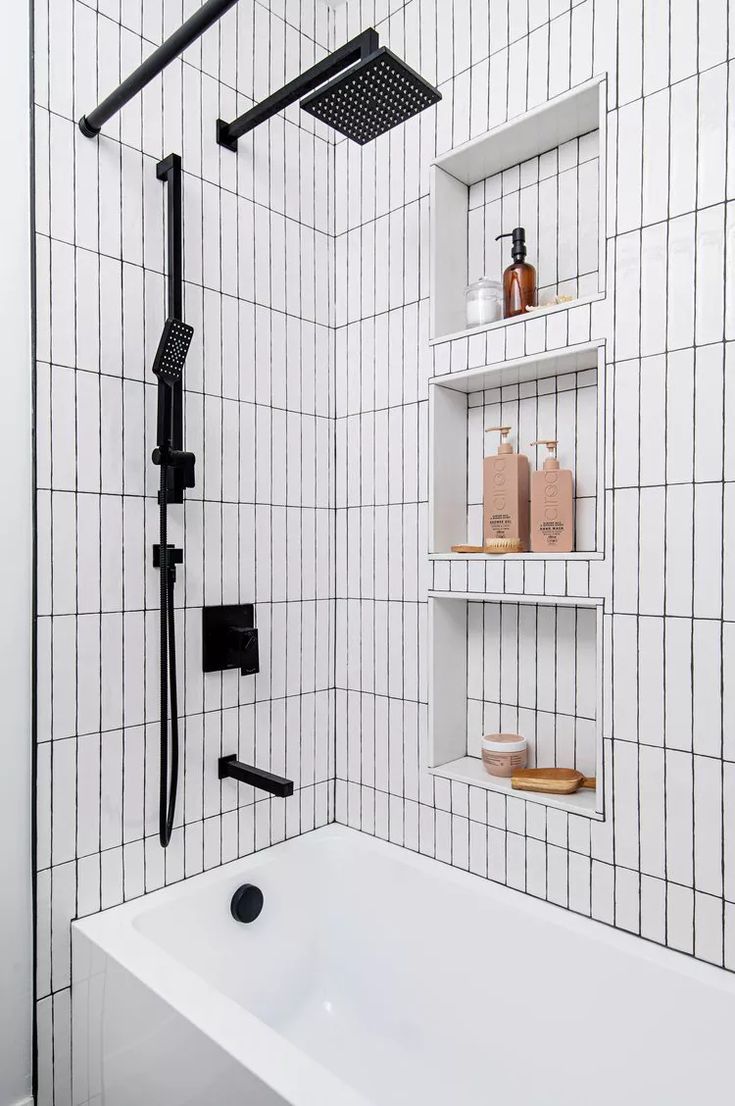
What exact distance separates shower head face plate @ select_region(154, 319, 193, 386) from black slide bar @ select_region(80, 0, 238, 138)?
393mm

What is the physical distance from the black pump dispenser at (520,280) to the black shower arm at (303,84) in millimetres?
485

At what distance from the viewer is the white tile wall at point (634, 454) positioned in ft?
4.22

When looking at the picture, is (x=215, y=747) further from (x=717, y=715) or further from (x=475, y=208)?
(x=475, y=208)

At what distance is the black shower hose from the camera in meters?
1.45

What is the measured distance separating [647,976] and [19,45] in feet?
6.70

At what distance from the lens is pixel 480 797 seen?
165 cm

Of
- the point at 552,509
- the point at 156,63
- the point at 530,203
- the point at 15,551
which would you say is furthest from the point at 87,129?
the point at 552,509

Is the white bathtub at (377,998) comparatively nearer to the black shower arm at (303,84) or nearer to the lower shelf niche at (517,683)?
the lower shelf niche at (517,683)

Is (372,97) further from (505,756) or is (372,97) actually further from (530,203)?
(505,756)

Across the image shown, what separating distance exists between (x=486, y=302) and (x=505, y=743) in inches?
38.9

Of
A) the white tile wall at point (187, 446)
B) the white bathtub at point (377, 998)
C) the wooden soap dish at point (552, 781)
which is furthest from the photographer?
the wooden soap dish at point (552, 781)

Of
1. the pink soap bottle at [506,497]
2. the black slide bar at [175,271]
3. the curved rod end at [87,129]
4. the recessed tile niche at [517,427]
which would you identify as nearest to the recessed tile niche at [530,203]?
the recessed tile niche at [517,427]

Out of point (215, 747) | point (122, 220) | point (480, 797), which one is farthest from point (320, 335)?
point (480, 797)

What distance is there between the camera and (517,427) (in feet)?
5.64
